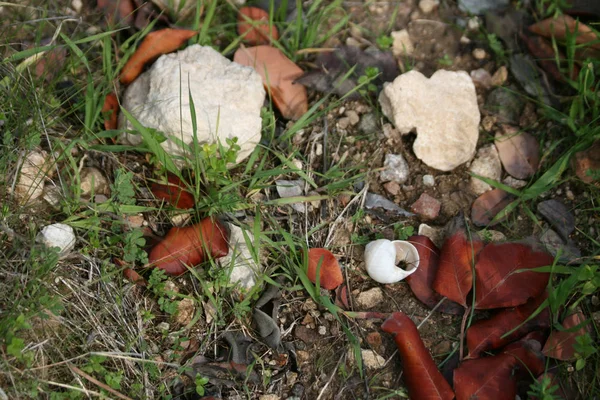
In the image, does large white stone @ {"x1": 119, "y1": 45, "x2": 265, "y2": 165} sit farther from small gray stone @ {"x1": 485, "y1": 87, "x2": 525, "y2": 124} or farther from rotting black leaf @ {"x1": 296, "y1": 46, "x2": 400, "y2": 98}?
small gray stone @ {"x1": 485, "y1": 87, "x2": 525, "y2": 124}

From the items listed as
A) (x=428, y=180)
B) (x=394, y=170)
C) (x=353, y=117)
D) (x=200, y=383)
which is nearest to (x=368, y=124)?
(x=353, y=117)

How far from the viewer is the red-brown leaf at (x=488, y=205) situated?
2.36 metres

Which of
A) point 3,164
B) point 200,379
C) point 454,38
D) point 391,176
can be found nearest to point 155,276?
point 200,379

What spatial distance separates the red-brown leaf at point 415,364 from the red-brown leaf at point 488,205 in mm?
539

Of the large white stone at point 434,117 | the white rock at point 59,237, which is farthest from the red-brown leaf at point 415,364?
the white rock at point 59,237

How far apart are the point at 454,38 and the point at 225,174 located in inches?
48.9

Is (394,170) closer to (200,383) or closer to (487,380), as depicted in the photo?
(487,380)

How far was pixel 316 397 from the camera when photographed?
2.03 m

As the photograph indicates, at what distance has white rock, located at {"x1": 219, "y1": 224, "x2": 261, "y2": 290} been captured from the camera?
2158 mm

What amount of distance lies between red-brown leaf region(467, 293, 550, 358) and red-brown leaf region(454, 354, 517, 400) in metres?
0.06

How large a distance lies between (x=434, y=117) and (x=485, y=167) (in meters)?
0.29

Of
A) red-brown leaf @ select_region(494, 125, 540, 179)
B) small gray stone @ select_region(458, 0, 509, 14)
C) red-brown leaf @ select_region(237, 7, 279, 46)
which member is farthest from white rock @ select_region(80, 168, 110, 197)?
small gray stone @ select_region(458, 0, 509, 14)

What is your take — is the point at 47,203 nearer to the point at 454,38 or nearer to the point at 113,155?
the point at 113,155

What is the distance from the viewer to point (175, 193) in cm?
227
